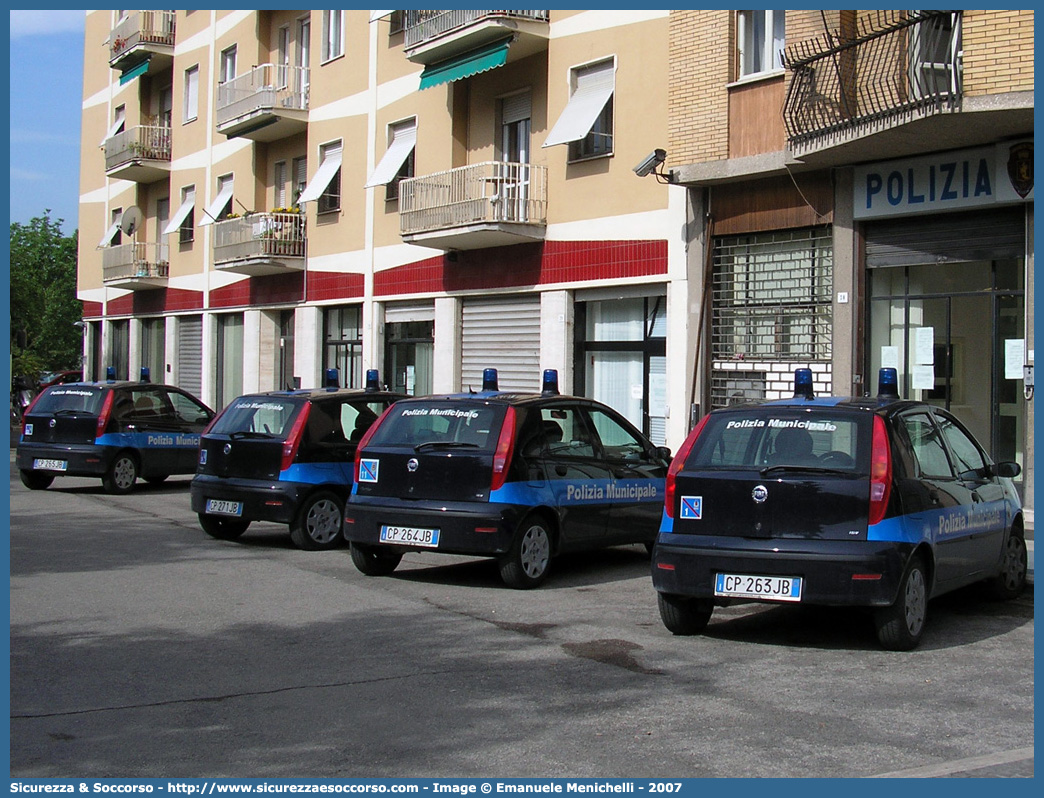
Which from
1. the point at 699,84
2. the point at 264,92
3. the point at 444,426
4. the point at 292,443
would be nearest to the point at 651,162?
the point at 699,84

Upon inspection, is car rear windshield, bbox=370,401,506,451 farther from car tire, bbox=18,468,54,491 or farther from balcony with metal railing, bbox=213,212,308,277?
balcony with metal railing, bbox=213,212,308,277

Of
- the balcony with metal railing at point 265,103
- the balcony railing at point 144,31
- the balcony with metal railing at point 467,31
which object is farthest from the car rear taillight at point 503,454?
the balcony railing at point 144,31

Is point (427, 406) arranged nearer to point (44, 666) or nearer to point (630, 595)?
point (630, 595)

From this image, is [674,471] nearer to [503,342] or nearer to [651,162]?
[651,162]

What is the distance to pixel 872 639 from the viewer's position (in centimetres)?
813

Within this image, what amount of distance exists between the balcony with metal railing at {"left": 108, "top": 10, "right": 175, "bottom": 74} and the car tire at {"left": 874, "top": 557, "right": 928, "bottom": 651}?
33.3m

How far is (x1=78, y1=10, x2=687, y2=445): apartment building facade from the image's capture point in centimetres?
1967

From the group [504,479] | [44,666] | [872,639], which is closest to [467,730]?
[44,666]

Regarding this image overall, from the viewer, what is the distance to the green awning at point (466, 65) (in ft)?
69.5

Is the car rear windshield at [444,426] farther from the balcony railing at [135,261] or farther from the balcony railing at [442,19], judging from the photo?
the balcony railing at [135,261]

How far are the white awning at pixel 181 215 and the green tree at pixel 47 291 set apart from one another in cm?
1927

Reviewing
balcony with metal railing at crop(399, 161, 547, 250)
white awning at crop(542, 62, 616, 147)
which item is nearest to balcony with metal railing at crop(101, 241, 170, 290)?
balcony with metal railing at crop(399, 161, 547, 250)

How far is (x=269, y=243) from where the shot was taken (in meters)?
28.9

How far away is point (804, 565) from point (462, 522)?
3179mm
